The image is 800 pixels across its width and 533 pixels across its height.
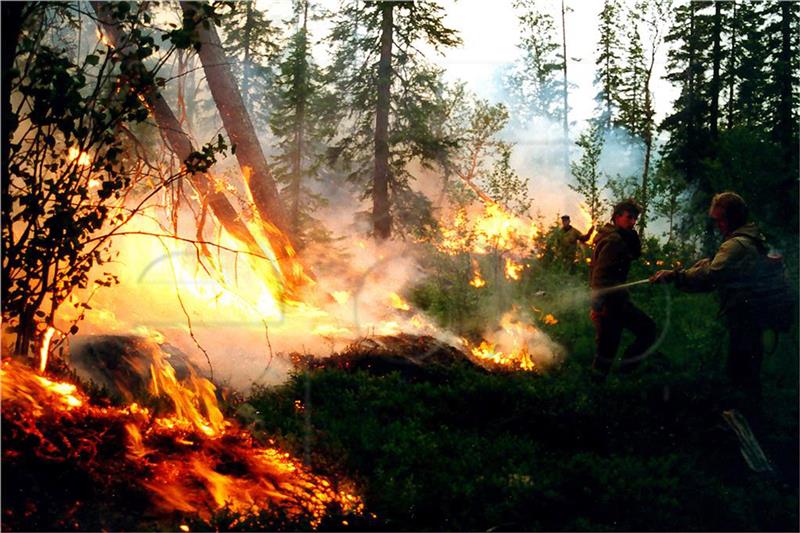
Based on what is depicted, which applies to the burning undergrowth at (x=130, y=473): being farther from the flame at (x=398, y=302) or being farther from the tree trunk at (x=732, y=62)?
the tree trunk at (x=732, y=62)

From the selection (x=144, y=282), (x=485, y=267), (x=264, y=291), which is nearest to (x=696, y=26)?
(x=485, y=267)

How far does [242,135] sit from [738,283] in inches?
332

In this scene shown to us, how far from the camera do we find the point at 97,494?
460 centimetres

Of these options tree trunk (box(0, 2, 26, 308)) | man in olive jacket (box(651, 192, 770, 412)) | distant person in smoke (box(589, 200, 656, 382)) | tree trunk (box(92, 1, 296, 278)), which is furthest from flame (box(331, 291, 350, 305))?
tree trunk (box(0, 2, 26, 308))

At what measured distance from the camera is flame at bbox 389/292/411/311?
1371 centimetres

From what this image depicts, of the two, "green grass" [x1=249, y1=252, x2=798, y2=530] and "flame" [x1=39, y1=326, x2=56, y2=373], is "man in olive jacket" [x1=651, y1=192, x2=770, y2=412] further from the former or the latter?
"flame" [x1=39, y1=326, x2=56, y2=373]

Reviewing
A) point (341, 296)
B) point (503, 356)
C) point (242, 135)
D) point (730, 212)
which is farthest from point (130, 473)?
point (341, 296)

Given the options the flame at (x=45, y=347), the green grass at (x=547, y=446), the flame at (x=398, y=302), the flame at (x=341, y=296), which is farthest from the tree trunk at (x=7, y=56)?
the flame at (x=398, y=302)

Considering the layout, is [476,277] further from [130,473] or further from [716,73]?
[130,473]

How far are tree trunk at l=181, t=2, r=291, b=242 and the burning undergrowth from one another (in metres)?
6.14

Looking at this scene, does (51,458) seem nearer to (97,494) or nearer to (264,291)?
(97,494)

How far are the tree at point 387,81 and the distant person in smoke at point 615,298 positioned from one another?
477 inches

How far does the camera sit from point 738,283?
6.51 m

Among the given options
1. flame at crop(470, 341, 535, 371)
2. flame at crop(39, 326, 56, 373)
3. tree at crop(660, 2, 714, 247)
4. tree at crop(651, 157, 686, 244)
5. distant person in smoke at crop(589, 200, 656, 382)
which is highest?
tree at crop(660, 2, 714, 247)
